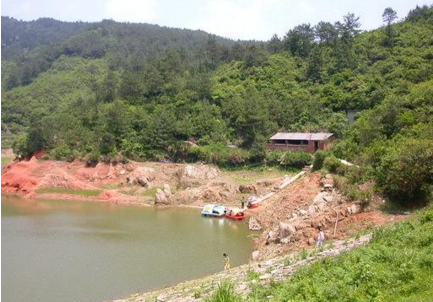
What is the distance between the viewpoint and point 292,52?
2982 inches

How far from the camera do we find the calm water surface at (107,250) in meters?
21.1

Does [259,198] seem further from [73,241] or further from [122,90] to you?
[122,90]

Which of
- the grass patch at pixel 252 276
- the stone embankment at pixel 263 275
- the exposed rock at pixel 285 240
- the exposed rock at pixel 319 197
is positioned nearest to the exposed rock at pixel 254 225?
the exposed rock at pixel 319 197

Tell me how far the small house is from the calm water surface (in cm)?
1562

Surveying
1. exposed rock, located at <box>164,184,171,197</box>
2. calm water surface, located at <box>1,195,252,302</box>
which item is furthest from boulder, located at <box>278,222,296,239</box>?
exposed rock, located at <box>164,184,171,197</box>

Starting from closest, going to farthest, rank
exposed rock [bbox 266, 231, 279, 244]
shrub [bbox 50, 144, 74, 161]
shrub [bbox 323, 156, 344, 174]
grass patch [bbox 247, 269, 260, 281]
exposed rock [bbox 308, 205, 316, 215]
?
Result: grass patch [bbox 247, 269, 260, 281]
exposed rock [bbox 266, 231, 279, 244]
exposed rock [bbox 308, 205, 316, 215]
shrub [bbox 323, 156, 344, 174]
shrub [bbox 50, 144, 74, 161]

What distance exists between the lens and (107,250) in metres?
27.9

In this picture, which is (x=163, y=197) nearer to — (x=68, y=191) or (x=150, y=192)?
(x=150, y=192)

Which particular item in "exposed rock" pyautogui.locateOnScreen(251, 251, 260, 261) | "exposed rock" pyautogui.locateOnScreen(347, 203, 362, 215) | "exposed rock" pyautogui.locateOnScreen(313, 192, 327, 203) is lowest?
"exposed rock" pyautogui.locateOnScreen(251, 251, 260, 261)

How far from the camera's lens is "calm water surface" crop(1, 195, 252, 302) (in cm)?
2112

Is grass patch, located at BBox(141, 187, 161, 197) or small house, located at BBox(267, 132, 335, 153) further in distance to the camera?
small house, located at BBox(267, 132, 335, 153)

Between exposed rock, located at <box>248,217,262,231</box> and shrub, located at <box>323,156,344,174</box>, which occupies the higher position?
shrub, located at <box>323,156,344,174</box>

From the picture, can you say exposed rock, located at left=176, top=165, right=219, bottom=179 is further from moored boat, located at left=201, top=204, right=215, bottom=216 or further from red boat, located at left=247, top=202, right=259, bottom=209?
red boat, located at left=247, top=202, right=259, bottom=209

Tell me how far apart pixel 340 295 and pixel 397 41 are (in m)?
60.8
